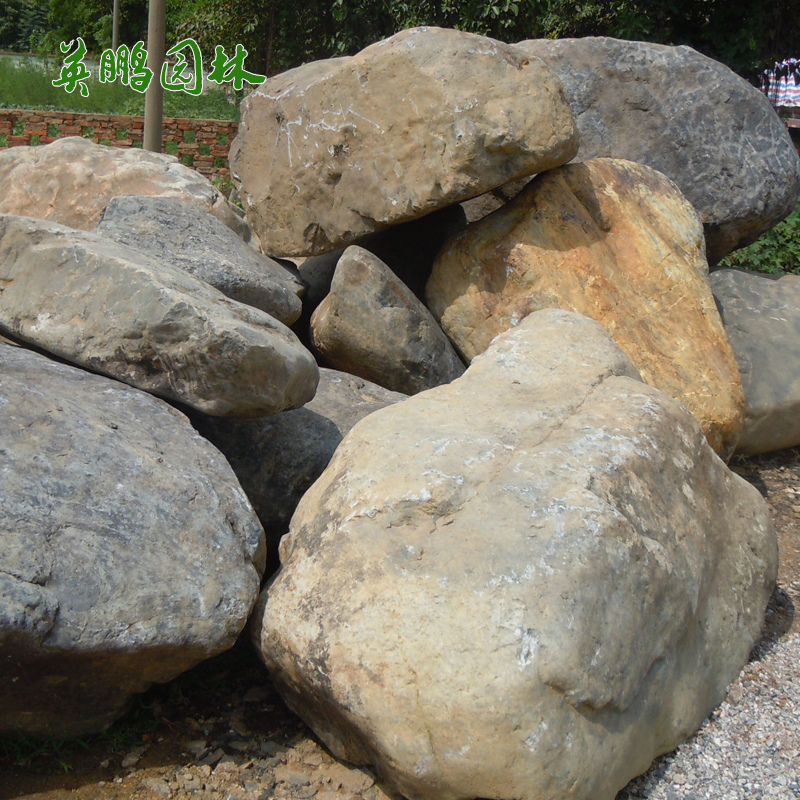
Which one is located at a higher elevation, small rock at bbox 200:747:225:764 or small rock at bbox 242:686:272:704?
small rock at bbox 200:747:225:764

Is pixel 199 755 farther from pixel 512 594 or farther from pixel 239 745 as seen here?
pixel 512 594

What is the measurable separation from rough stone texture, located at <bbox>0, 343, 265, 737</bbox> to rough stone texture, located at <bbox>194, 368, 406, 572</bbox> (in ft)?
1.73

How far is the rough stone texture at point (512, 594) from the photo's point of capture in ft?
6.77

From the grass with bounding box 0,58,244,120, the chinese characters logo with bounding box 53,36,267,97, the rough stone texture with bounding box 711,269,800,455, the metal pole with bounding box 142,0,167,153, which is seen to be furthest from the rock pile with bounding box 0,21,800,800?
the grass with bounding box 0,58,244,120

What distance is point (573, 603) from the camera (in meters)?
2.13

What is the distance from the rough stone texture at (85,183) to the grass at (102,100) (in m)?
6.88

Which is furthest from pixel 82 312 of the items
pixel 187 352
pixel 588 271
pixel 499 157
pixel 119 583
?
pixel 588 271

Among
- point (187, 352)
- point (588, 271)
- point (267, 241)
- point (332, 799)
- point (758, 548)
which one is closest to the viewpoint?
point (332, 799)

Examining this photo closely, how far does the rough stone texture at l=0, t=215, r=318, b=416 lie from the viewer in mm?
2570

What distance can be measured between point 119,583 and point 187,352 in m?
0.70

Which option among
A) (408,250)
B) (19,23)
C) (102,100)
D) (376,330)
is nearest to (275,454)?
(376,330)

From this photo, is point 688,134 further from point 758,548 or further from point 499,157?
point 758,548

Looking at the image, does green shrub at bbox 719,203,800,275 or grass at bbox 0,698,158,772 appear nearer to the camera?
grass at bbox 0,698,158,772

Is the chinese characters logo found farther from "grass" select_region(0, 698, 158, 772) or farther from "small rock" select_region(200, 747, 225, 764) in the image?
"small rock" select_region(200, 747, 225, 764)
